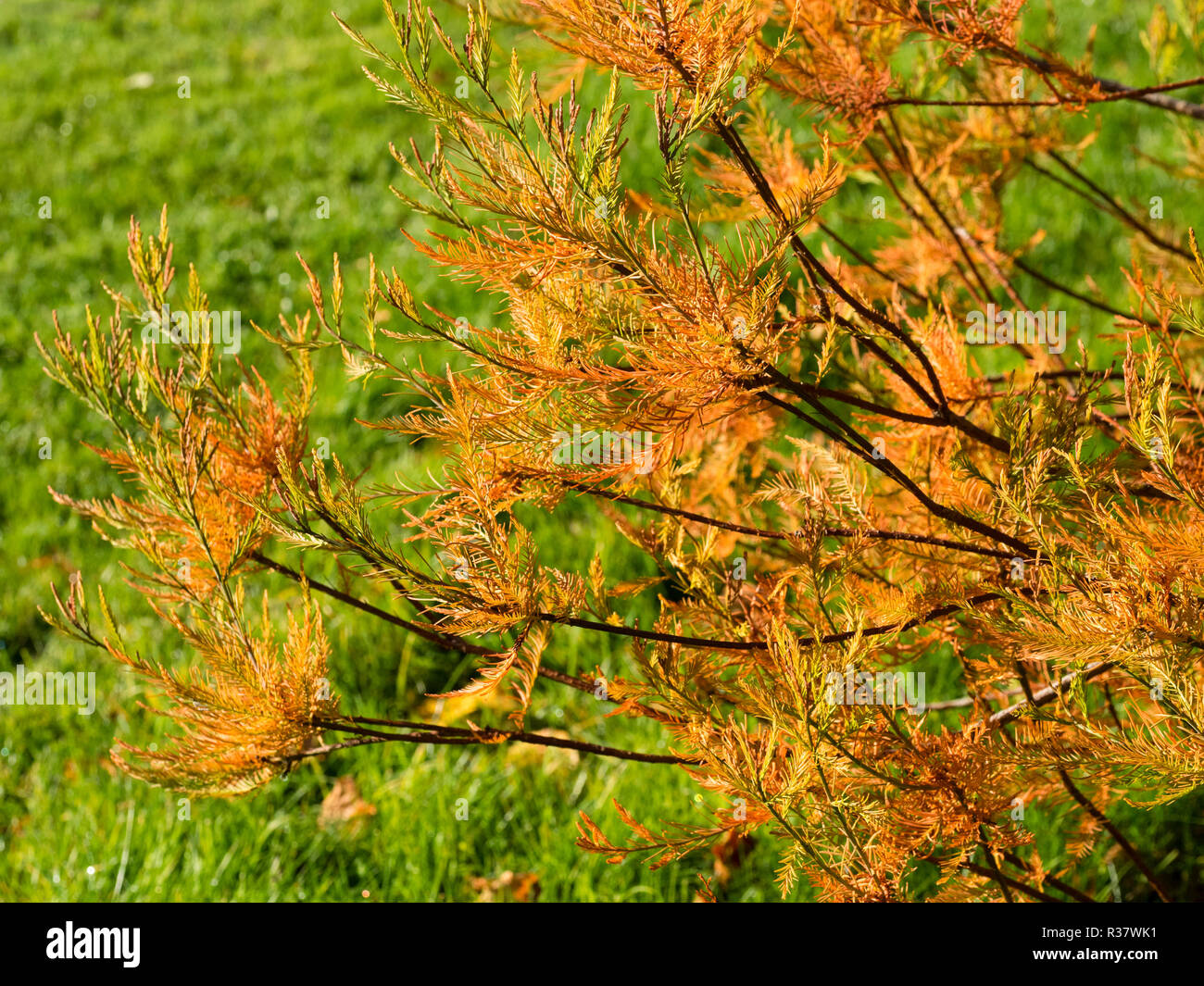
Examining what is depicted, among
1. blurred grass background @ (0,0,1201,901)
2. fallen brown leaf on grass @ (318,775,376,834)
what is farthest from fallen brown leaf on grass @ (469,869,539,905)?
fallen brown leaf on grass @ (318,775,376,834)

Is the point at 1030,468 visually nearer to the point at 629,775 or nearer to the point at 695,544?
the point at 695,544

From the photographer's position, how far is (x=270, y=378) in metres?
4.19

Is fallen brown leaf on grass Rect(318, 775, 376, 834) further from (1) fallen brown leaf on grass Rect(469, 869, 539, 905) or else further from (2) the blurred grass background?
(1) fallen brown leaf on grass Rect(469, 869, 539, 905)

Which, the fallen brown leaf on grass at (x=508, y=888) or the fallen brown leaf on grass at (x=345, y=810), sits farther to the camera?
the fallen brown leaf on grass at (x=345, y=810)

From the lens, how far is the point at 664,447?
1.17m

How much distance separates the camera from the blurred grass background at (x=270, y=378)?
2.43 meters

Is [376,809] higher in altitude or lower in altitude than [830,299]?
lower

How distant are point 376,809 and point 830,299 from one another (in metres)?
1.96

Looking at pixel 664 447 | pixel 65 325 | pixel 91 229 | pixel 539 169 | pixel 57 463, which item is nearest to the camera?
pixel 539 169

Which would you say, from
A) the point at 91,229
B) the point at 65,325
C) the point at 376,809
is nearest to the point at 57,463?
the point at 65,325

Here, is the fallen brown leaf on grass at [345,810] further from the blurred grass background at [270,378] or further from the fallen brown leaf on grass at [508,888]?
the fallen brown leaf on grass at [508,888]

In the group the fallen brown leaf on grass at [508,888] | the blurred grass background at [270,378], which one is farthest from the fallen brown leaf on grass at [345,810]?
the fallen brown leaf on grass at [508,888]

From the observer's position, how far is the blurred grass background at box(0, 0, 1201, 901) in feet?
7.98
